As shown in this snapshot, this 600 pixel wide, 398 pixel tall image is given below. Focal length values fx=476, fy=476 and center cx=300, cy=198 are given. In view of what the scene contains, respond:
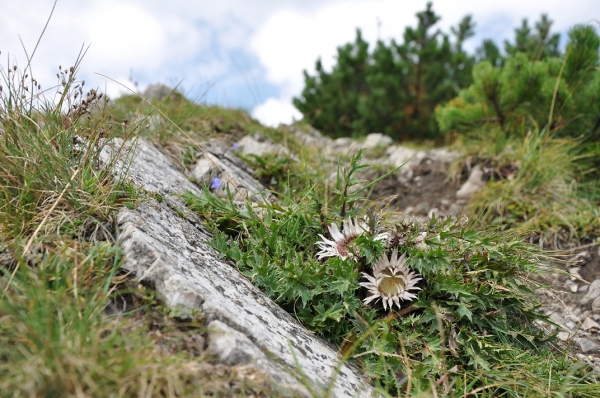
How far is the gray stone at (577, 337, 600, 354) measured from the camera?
2.78 meters

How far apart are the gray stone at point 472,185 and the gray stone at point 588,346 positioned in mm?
2160

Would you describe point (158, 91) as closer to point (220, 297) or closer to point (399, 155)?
point (399, 155)

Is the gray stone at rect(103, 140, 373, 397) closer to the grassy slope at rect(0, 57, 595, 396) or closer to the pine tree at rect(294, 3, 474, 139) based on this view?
the grassy slope at rect(0, 57, 595, 396)

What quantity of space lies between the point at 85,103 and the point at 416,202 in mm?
3591

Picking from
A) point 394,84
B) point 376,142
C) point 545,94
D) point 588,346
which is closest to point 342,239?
point 588,346

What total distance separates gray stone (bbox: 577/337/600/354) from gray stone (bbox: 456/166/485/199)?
2.16 meters

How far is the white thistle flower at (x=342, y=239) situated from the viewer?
230 centimetres

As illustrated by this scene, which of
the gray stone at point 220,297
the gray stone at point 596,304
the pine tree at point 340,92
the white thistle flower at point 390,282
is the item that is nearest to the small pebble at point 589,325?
the gray stone at point 596,304

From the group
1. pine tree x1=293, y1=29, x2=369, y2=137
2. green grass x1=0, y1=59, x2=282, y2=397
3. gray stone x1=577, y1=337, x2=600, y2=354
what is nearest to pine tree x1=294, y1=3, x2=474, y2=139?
pine tree x1=293, y1=29, x2=369, y2=137

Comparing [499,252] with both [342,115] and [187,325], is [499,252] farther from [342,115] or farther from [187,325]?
[342,115]

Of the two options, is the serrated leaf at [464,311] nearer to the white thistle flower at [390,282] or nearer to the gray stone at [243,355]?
the white thistle flower at [390,282]

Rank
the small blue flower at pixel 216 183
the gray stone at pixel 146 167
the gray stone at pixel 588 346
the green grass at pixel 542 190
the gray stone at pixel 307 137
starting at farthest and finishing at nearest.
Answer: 1. the gray stone at pixel 307 137
2. the green grass at pixel 542 190
3. the small blue flower at pixel 216 183
4. the gray stone at pixel 588 346
5. the gray stone at pixel 146 167

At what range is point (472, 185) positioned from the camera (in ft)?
16.2

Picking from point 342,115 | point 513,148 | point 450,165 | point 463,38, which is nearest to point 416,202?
point 450,165
